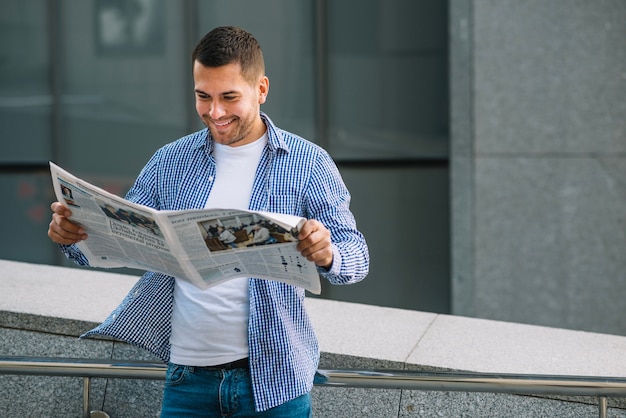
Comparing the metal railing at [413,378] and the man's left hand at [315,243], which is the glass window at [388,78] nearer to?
the metal railing at [413,378]

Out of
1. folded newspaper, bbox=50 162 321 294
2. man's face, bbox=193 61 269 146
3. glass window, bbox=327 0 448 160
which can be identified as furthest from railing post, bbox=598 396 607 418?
glass window, bbox=327 0 448 160

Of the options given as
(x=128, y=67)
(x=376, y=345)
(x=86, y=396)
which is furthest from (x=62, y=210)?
(x=128, y=67)

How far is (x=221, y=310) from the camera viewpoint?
2.48 meters

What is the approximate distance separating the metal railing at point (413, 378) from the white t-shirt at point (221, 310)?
51cm

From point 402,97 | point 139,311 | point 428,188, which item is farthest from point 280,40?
point 139,311

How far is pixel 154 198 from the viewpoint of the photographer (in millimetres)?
2719

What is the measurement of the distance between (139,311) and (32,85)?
7.47m

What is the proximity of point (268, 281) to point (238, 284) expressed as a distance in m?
0.09

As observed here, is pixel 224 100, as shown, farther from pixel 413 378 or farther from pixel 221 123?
pixel 413 378

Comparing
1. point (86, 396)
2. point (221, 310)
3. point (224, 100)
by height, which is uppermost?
point (224, 100)

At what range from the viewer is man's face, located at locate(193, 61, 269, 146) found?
8.01 ft

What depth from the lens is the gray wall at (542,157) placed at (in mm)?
8625

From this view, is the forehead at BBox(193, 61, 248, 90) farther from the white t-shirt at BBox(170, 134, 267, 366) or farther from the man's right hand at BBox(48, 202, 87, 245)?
the man's right hand at BBox(48, 202, 87, 245)

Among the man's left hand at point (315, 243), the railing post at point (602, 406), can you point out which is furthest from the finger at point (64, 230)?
the railing post at point (602, 406)
